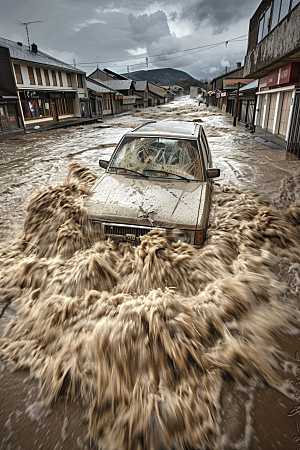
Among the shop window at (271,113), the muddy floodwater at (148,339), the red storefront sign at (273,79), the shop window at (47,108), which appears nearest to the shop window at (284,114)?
the red storefront sign at (273,79)

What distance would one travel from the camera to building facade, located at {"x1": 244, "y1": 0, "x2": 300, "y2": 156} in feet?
39.4

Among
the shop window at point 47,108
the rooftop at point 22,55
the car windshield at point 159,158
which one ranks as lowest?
the car windshield at point 159,158

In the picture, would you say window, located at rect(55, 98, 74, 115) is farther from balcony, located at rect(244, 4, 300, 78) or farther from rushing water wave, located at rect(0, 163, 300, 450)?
rushing water wave, located at rect(0, 163, 300, 450)

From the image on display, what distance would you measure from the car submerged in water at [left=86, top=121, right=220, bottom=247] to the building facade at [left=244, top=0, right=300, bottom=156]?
9.49 meters

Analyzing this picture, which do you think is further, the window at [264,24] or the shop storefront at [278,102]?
the window at [264,24]

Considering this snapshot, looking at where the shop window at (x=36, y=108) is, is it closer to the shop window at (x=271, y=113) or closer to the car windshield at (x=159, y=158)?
the shop window at (x=271, y=113)

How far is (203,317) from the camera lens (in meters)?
2.97

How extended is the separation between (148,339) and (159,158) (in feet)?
10.0

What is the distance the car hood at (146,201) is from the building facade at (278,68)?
33.9ft

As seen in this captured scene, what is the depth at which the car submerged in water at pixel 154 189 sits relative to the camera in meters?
3.68

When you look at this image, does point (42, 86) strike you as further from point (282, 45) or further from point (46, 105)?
point (282, 45)

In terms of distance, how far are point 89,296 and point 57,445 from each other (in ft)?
4.84

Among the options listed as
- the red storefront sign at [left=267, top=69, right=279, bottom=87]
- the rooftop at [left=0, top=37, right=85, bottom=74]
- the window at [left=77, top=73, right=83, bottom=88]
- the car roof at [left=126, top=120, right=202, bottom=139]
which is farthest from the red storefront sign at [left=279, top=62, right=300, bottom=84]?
the window at [left=77, top=73, right=83, bottom=88]

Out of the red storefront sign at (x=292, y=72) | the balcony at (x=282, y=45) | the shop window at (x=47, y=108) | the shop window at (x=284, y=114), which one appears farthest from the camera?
the shop window at (x=47, y=108)
